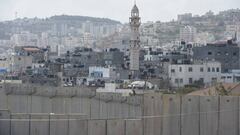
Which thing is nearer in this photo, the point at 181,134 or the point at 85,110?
the point at 181,134

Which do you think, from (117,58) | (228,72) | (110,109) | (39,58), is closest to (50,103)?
(110,109)

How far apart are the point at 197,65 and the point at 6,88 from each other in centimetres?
2831

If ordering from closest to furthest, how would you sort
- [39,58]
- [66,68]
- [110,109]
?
[110,109], [66,68], [39,58]

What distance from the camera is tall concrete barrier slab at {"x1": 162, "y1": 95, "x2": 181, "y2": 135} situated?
16031mm

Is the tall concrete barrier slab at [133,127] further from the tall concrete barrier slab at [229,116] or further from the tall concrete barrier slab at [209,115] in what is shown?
the tall concrete barrier slab at [229,116]

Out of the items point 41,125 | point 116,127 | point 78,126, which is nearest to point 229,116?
point 116,127

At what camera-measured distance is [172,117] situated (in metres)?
16.1

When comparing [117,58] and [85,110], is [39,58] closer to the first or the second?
[117,58]

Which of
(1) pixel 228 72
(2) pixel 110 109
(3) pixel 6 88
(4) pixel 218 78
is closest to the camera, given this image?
(2) pixel 110 109

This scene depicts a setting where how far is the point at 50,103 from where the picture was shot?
111ft

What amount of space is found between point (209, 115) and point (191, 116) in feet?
1.49

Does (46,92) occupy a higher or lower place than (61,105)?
higher

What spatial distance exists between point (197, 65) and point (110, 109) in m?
33.2

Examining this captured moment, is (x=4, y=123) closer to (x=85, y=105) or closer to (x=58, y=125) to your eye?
(x=58, y=125)
